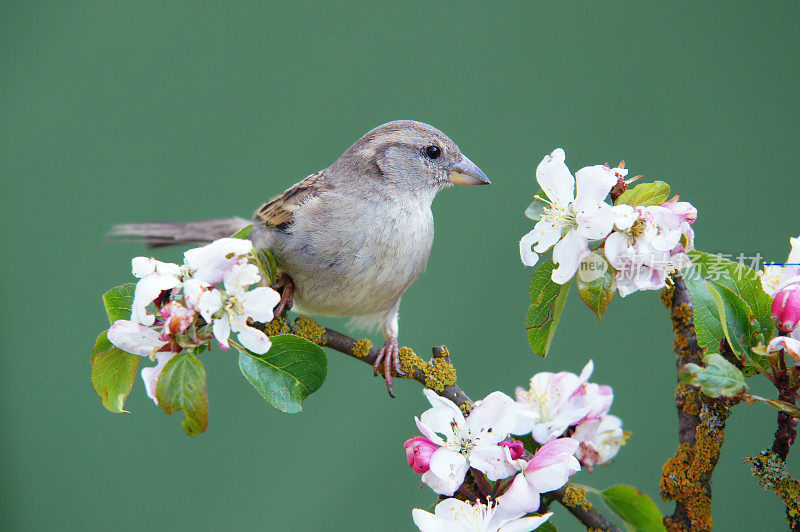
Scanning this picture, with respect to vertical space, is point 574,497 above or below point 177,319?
below

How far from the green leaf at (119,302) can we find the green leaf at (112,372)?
3 centimetres

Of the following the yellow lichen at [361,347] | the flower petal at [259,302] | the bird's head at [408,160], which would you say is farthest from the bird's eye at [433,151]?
the flower petal at [259,302]

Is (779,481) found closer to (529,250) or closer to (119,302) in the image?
(529,250)

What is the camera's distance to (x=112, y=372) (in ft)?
2.20

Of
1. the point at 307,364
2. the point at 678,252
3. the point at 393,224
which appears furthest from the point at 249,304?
the point at 393,224

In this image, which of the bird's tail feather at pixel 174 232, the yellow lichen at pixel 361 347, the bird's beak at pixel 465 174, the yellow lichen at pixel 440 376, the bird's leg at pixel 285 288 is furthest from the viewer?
the bird's tail feather at pixel 174 232

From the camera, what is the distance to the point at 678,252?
2.23 ft

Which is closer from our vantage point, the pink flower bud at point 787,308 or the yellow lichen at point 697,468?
the pink flower bud at point 787,308

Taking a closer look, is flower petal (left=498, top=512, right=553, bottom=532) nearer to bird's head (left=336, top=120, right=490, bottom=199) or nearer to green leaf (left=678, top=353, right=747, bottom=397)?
green leaf (left=678, top=353, right=747, bottom=397)

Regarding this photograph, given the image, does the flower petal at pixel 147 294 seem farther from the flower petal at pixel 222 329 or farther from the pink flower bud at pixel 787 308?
the pink flower bud at pixel 787 308

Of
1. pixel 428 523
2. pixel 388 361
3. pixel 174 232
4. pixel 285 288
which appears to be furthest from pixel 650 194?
pixel 174 232

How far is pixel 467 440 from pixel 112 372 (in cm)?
37

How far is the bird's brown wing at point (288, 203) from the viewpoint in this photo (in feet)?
4.02

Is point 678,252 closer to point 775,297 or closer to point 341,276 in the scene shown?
point 775,297
